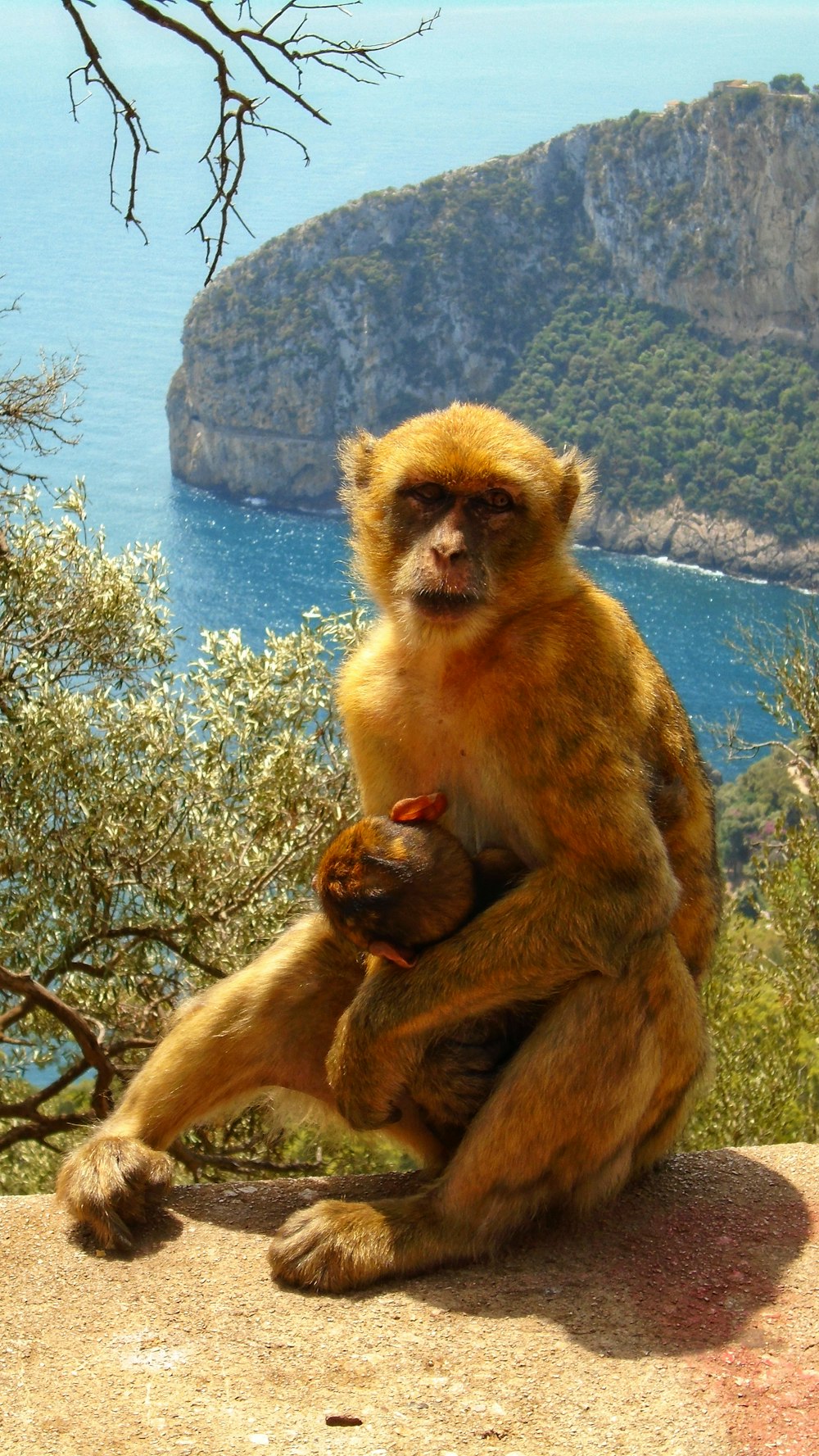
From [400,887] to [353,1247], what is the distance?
2.61 feet

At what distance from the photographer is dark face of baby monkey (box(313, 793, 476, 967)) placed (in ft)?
10.1

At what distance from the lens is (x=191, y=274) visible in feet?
169

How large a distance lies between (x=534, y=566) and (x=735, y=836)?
18213 mm

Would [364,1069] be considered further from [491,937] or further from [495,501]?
[495,501]

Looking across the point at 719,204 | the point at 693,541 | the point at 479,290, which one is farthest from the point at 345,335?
the point at 719,204

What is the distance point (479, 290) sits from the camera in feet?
175

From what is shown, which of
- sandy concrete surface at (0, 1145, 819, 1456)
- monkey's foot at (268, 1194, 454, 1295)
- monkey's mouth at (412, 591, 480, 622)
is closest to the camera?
sandy concrete surface at (0, 1145, 819, 1456)

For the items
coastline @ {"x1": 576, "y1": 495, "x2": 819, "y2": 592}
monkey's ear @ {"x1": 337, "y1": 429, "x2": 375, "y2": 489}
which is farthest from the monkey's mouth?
coastline @ {"x1": 576, "y1": 495, "x2": 819, "y2": 592}

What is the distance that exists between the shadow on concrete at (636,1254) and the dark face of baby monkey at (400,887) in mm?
738

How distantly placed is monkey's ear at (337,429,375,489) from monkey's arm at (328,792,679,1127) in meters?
1.28

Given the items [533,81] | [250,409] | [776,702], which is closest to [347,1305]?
[776,702]

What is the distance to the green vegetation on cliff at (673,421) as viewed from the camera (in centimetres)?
4688

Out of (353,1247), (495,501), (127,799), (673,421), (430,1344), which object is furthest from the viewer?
(673,421)

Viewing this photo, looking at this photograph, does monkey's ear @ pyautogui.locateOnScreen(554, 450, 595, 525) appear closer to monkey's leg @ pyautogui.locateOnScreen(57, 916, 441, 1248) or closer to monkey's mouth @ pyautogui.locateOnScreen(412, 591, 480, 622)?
monkey's mouth @ pyautogui.locateOnScreen(412, 591, 480, 622)
